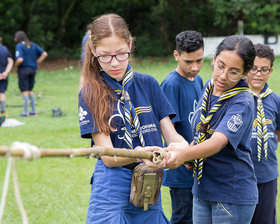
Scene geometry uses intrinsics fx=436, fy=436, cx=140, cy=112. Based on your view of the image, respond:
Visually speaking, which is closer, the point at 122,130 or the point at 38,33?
the point at 122,130

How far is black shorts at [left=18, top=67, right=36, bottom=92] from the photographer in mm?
11422

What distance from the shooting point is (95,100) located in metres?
2.67

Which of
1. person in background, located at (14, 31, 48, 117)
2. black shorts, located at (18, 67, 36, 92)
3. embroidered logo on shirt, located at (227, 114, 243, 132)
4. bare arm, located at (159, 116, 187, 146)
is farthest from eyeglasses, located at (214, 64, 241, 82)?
black shorts, located at (18, 67, 36, 92)

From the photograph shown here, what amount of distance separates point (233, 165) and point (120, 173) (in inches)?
28.4

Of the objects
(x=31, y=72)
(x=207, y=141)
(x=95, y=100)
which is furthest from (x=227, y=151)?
(x=31, y=72)

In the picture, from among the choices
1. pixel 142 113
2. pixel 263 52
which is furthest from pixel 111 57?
pixel 263 52

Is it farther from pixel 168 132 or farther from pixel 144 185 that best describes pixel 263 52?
pixel 144 185

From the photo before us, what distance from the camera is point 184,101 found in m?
3.82

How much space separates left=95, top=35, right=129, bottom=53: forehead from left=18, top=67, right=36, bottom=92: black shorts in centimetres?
913

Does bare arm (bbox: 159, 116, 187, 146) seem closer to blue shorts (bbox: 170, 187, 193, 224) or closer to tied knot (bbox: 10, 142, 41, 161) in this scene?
blue shorts (bbox: 170, 187, 193, 224)

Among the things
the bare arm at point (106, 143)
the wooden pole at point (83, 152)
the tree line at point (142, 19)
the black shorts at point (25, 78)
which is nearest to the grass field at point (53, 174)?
the black shorts at point (25, 78)

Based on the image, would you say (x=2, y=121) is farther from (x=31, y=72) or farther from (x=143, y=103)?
(x=143, y=103)

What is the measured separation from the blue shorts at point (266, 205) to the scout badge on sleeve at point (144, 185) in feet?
4.08

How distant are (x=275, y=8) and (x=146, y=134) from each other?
2849 centimetres
